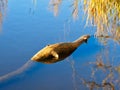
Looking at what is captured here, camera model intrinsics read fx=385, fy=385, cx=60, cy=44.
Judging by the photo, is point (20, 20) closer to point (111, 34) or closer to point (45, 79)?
point (111, 34)

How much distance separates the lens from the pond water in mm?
2637

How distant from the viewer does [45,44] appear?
10.6 feet

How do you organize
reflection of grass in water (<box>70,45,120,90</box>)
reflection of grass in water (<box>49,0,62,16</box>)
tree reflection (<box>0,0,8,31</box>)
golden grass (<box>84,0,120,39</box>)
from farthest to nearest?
1. reflection of grass in water (<box>49,0,62,16</box>)
2. tree reflection (<box>0,0,8,31</box>)
3. golden grass (<box>84,0,120,39</box>)
4. reflection of grass in water (<box>70,45,120,90</box>)

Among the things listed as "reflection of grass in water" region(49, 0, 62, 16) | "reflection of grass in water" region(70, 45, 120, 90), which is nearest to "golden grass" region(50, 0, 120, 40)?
"reflection of grass in water" region(70, 45, 120, 90)

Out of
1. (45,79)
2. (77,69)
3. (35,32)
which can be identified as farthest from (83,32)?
(45,79)

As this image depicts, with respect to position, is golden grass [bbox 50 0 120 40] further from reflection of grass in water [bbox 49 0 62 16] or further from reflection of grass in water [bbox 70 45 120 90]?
reflection of grass in water [bbox 49 0 62 16]

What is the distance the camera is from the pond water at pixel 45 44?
8.65ft

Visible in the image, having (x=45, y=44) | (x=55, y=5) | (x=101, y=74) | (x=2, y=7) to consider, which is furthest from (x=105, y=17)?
(x=2, y=7)

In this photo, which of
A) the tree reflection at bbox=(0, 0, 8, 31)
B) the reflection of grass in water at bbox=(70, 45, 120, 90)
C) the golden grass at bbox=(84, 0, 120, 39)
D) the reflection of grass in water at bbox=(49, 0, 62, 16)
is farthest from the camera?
the reflection of grass in water at bbox=(49, 0, 62, 16)

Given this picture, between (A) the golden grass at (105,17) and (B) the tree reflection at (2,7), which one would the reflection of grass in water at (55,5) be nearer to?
(B) the tree reflection at (2,7)

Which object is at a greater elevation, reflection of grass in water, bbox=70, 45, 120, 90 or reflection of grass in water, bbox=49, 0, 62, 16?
reflection of grass in water, bbox=49, 0, 62, 16

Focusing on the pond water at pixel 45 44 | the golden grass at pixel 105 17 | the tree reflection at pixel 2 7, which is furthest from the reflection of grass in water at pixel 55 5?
the golden grass at pixel 105 17

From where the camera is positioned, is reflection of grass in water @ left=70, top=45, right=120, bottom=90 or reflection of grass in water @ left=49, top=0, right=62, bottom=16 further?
reflection of grass in water @ left=49, top=0, right=62, bottom=16

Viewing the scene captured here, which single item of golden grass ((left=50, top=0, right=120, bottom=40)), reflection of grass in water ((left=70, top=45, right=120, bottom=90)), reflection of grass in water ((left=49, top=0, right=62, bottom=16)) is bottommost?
reflection of grass in water ((left=70, top=45, right=120, bottom=90))
